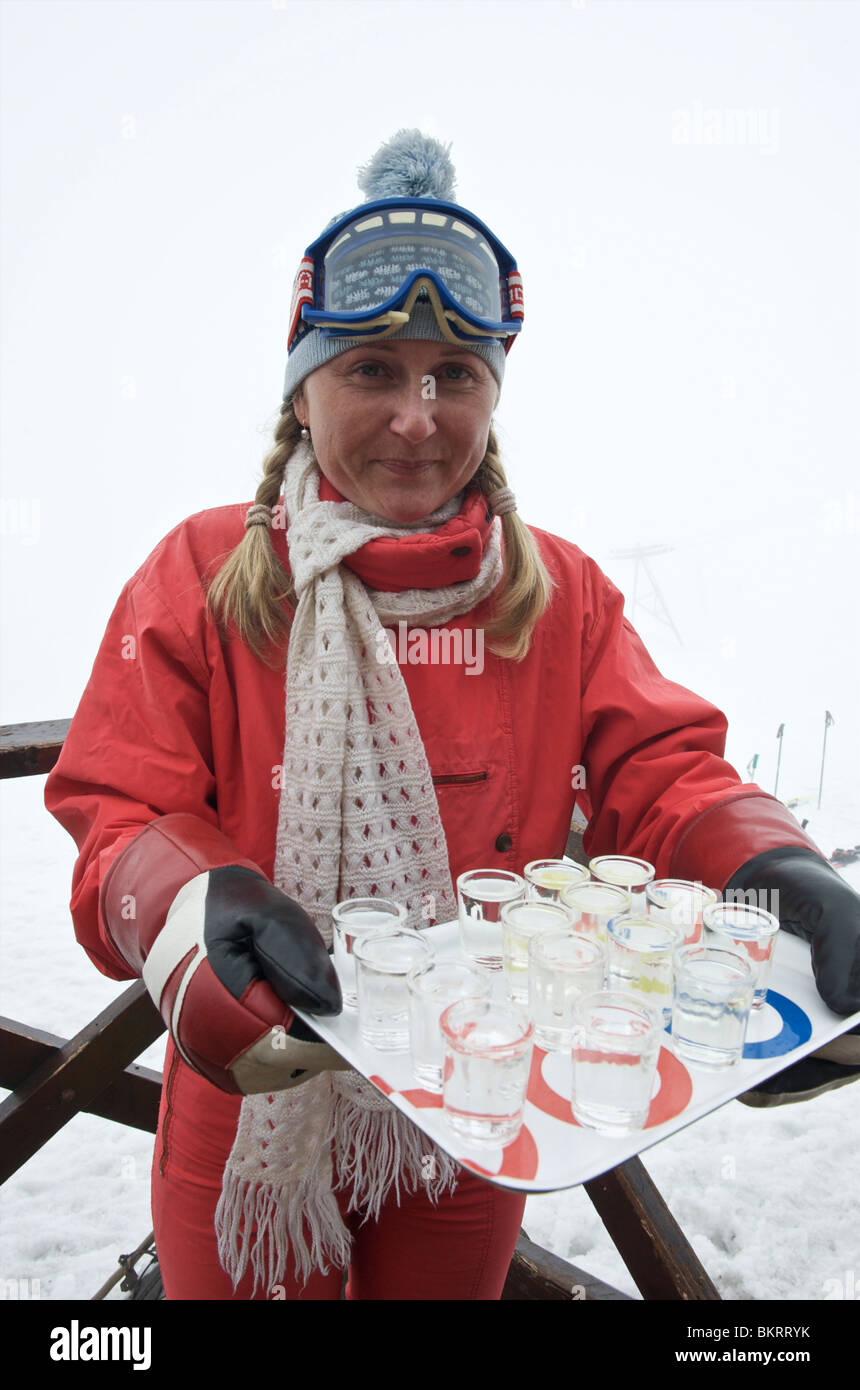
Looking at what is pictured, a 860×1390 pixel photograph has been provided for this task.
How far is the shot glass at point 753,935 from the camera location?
114 centimetres

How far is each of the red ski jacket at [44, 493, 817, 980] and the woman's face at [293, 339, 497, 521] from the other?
96 millimetres

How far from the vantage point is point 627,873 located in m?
1.39

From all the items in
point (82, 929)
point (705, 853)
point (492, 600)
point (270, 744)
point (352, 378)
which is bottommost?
point (82, 929)

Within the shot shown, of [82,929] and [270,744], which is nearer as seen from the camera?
[82,929]

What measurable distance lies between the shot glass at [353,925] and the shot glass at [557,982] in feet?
0.70

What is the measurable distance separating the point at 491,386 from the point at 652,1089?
121cm

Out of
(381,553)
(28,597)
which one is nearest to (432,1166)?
(381,553)

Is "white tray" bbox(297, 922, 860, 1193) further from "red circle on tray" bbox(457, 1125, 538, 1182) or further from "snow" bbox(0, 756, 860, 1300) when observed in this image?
"snow" bbox(0, 756, 860, 1300)

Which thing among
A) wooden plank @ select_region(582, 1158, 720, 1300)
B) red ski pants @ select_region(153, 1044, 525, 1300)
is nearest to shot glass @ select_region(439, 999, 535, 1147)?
red ski pants @ select_region(153, 1044, 525, 1300)

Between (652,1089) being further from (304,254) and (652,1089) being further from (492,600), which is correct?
(304,254)

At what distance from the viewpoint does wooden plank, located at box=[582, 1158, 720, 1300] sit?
2.00 meters

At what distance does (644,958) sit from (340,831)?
1.94ft

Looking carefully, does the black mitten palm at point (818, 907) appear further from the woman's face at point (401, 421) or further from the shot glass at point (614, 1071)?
the woman's face at point (401, 421)

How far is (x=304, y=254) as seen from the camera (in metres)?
1.52
